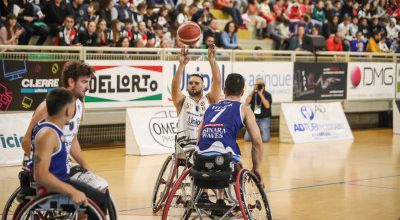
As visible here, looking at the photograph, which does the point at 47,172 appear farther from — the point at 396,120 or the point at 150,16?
the point at 396,120

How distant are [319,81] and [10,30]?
796 cm

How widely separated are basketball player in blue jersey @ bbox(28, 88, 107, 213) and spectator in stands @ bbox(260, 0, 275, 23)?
2071 centimetres

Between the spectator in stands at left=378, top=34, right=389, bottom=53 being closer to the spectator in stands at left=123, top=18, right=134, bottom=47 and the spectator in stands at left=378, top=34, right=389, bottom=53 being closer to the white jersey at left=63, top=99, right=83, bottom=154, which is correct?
the spectator in stands at left=123, top=18, right=134, bottom=47

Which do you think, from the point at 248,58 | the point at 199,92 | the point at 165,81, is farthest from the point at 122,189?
the point at 248,58

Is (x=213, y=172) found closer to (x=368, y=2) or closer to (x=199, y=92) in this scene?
(x=199, y=92)

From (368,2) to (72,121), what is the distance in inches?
961

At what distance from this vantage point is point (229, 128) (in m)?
8.49

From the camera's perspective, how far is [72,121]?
7.48 metres

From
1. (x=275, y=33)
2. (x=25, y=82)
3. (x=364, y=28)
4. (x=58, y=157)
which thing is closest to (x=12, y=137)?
(x=25, y=82)

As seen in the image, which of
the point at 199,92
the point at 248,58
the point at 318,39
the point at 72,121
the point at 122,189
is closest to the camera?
the point at 72,121

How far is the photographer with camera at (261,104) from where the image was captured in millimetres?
19203

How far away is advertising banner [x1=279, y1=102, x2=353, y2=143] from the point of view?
19833 mm

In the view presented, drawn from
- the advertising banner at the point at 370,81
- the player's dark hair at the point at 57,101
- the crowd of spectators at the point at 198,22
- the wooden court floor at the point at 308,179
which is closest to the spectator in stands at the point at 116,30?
the crowd of spectators at the point at 198,22

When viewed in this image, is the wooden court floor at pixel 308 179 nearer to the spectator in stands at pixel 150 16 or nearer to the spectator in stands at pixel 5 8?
the spectator in stands at pixel 5 8
